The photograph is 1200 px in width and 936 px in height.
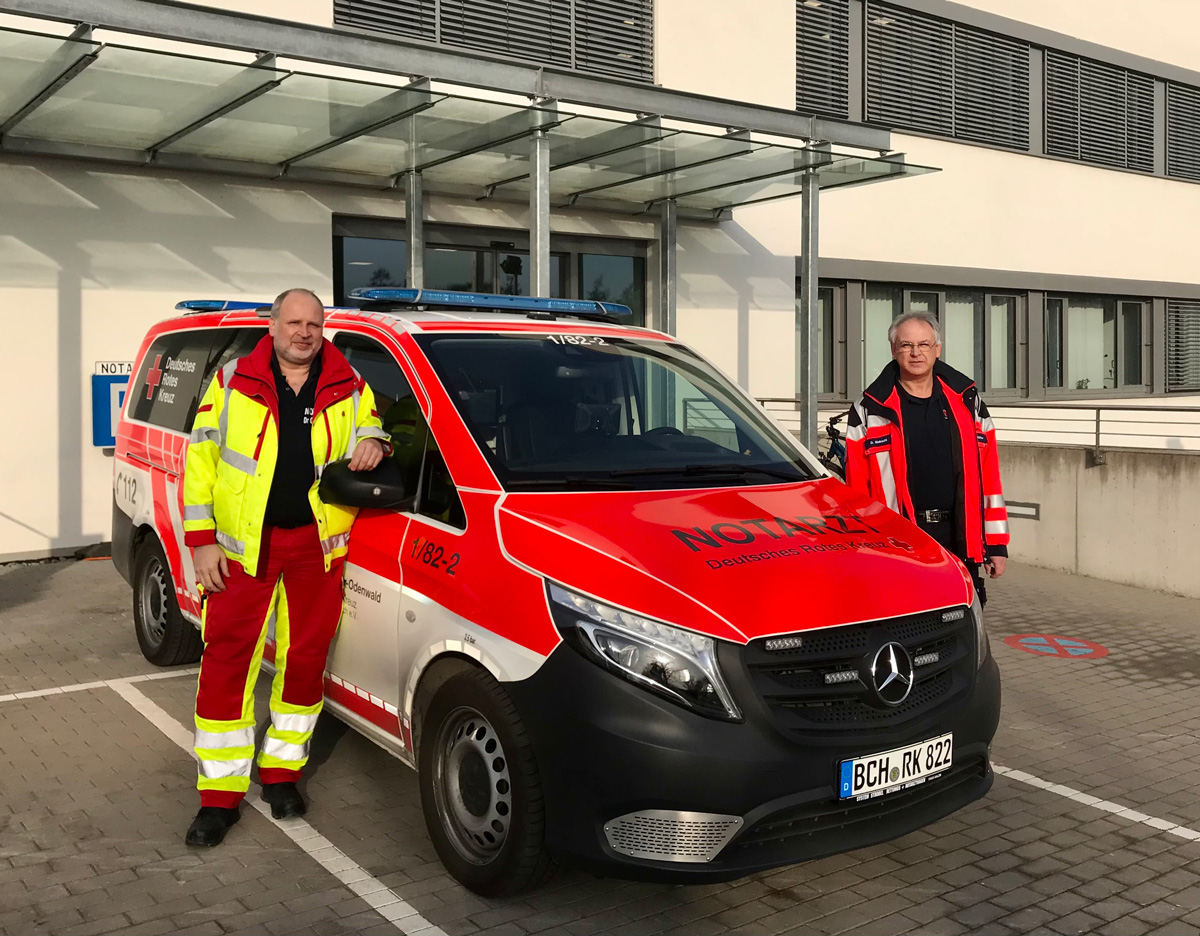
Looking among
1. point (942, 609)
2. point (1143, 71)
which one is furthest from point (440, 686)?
point (1143, 71)

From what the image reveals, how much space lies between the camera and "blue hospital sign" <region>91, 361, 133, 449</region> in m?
10.9

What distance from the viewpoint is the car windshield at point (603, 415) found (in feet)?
14.0

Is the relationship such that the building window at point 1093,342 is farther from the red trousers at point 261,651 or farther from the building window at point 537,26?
the red trousers at point 261,651

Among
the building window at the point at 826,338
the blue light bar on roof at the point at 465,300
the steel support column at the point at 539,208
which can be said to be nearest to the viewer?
the blue light bar on roof at the point at 465,300

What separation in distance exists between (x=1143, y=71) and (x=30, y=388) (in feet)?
60.0

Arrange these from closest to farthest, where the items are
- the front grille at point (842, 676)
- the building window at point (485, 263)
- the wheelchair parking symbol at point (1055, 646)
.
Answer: the front grille at point (842, 676)
the wheelchair parking symbol at point (1055, 646)
the building window at point (485, 263)

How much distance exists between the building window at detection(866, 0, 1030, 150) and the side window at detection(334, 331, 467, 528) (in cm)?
→ 1314

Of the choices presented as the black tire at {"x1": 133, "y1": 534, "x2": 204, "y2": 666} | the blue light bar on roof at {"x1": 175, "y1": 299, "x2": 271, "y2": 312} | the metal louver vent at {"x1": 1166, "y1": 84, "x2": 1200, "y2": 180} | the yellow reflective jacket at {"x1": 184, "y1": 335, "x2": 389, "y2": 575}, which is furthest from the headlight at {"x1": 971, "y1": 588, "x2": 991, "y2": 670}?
the metal louver vent at {"x1": 1166, "y1": 84, "x2": 1200, "y2": 180}

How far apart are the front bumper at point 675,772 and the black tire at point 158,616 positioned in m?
3.67

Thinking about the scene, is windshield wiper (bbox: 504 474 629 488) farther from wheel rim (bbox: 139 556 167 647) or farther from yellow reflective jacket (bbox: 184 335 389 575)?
wheel rim (bbox: 139 556 167 647)

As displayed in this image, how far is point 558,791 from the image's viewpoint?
345 centimetres

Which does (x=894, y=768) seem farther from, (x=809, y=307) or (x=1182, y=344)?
(x=1182, y=344)

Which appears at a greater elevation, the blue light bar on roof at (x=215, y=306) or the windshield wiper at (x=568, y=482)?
the blue light bar on roof at (x=215, y=306)

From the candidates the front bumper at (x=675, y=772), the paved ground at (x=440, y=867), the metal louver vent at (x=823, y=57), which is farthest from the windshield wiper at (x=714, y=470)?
the metal louver vent at (x=823, y=57)
